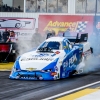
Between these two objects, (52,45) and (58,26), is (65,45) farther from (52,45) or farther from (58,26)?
(58,26)

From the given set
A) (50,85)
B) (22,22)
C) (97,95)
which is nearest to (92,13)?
(22,22)

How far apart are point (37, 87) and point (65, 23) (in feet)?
52.6

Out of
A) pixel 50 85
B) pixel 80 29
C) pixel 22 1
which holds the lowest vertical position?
pixel 50 85

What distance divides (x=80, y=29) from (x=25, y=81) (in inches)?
559

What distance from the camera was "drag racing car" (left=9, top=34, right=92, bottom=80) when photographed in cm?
1435

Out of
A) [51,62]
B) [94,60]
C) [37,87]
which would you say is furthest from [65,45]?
[37,87]

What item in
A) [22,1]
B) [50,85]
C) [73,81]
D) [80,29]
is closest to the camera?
[50,85]

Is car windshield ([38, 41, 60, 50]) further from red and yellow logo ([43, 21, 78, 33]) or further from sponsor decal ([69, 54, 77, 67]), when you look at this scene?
red and yellow logo ([43, 21, 78, 33])

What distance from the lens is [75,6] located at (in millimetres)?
31156

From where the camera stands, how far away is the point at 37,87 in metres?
12.7

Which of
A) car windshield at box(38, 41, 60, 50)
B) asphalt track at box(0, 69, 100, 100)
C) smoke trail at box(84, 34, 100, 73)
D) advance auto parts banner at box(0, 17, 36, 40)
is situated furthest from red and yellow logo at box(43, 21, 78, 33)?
asphalt track at box(0, 69, 100, 100)

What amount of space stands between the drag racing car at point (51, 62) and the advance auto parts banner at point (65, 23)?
1117 cm

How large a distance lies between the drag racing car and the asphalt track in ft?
1.06

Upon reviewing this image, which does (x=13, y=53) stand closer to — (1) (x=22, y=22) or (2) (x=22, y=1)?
(1) (x=22, y=22)
